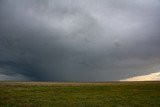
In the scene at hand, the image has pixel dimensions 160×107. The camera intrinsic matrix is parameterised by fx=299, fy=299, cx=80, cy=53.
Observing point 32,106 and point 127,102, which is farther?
point 127,102

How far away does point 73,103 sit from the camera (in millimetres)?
46594

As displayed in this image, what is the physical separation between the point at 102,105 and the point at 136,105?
204 inches

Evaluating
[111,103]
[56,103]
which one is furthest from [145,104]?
[56,103]

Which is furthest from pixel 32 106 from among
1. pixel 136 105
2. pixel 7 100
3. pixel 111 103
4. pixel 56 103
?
pixel 136 105

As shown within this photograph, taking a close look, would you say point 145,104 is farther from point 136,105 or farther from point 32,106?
point 32,106

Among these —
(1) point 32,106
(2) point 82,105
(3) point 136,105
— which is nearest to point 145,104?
(3) point 136,105

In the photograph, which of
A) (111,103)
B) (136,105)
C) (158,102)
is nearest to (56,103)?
(111,103)

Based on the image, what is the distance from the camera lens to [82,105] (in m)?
44.8

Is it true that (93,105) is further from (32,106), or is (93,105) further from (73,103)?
(32,106)

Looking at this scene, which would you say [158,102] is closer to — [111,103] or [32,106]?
[111,103]

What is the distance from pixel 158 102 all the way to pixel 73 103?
13663mm

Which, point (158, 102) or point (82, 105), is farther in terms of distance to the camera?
point (158, 102)

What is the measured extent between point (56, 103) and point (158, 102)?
53.5 feet

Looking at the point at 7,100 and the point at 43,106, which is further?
the point at 7,100
